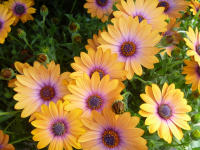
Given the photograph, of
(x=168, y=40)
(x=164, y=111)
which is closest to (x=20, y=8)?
(x=168, y=40)

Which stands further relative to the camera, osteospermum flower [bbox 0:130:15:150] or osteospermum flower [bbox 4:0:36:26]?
osteospermum flower [bbox 4:0:36:26]

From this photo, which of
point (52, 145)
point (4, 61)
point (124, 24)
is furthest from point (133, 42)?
point (4, 61)

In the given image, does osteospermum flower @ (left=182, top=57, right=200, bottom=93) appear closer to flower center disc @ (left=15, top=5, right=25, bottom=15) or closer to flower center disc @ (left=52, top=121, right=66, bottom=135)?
flower center disc @ (left=52, top=121, right=66, bottom=135)

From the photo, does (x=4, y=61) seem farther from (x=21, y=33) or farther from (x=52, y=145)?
(x=52, y=145)

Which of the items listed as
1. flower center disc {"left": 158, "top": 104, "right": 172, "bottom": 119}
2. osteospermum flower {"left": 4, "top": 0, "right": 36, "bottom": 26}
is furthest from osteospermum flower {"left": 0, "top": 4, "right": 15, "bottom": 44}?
flower center disc {"left": 158, "top": 104, "right": 172, "bottom": 119}

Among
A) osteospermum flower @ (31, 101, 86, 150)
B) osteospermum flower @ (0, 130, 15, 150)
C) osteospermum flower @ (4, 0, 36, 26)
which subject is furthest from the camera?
osteospermum flower @ (4, 0, 36, 26)

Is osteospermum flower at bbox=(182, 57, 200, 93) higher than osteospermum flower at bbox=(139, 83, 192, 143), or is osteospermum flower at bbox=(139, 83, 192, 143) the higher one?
osteospermum flower at bbox=(182, 57, 200, 93)
